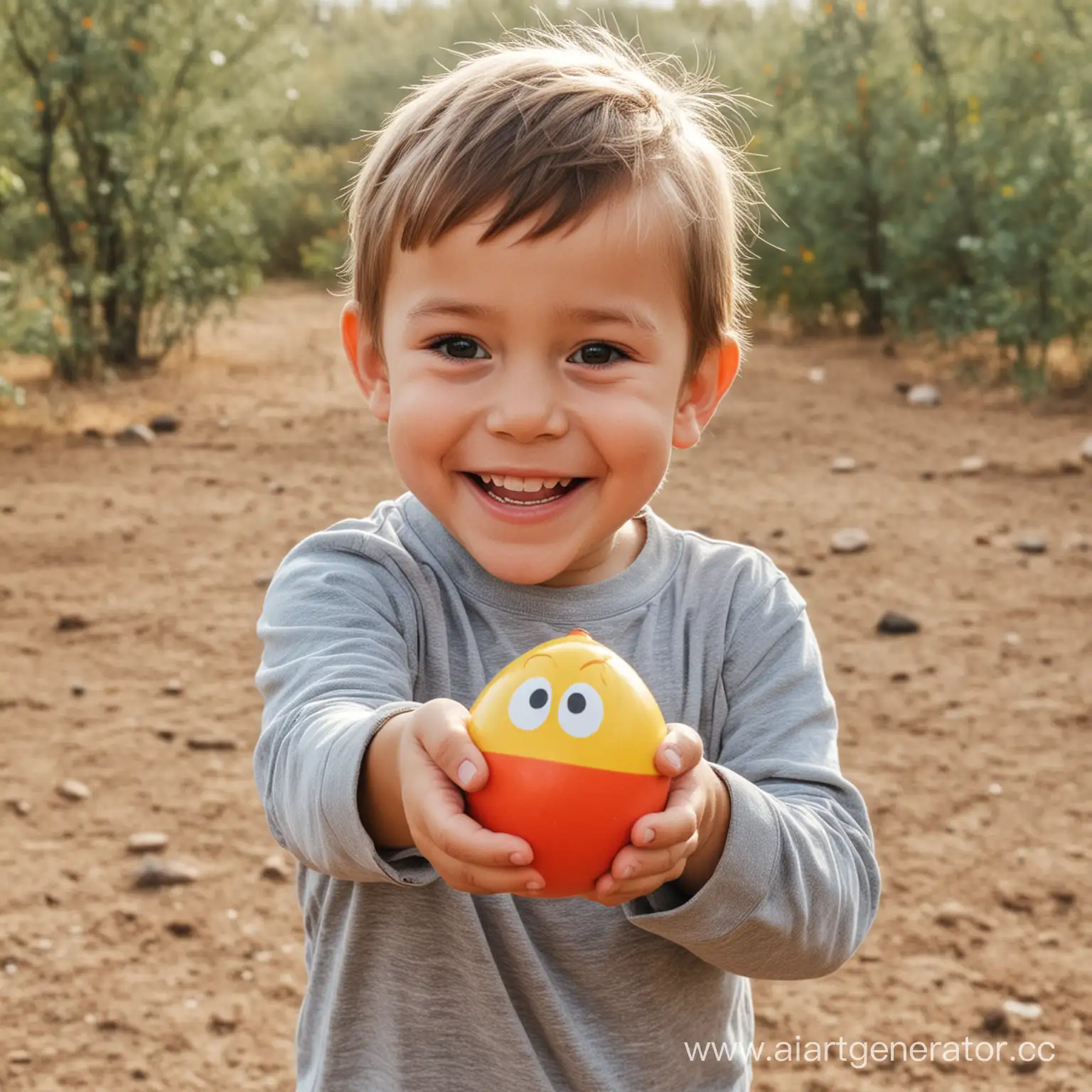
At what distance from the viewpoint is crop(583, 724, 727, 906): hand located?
136 cm

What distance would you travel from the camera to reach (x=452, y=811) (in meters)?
1.34

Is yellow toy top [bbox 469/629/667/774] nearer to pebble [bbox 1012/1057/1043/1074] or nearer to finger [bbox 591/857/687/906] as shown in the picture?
finger [bbox 591/857/687/906]

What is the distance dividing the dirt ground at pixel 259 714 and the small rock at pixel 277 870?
2 cm

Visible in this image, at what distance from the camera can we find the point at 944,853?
396 cm

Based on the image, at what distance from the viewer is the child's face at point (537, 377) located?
5.43 feet

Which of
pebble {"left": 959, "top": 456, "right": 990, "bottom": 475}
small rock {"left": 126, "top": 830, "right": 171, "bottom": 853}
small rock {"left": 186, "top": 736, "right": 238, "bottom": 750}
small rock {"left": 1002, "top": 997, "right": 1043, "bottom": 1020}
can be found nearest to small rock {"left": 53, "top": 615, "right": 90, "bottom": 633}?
small rock {"left": 186, "top": 736, "right": 238, "bottom": 750}

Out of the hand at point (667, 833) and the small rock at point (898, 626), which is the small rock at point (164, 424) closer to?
the small rock at point (898, 626)

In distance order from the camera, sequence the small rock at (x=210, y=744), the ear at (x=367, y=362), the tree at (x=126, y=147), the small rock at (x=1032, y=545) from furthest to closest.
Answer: the tree at (x=126, y=147) → the small rock at (x=1032, y=545) → the small rock at (x=210, y=744) → the ear at (x=367, y=362)

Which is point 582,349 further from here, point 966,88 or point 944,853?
point 966,88

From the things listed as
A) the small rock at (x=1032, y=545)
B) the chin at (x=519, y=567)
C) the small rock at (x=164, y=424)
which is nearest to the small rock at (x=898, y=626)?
the small rock at (x=1032, y=545)

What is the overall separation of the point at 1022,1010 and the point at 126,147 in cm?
966

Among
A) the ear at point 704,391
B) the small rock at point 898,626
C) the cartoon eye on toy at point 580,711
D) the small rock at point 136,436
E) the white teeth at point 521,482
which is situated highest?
Result: the ear at point 704,391

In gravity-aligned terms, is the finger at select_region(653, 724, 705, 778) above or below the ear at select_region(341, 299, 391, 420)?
below

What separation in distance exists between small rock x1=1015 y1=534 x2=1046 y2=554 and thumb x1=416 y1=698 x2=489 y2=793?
570cm
